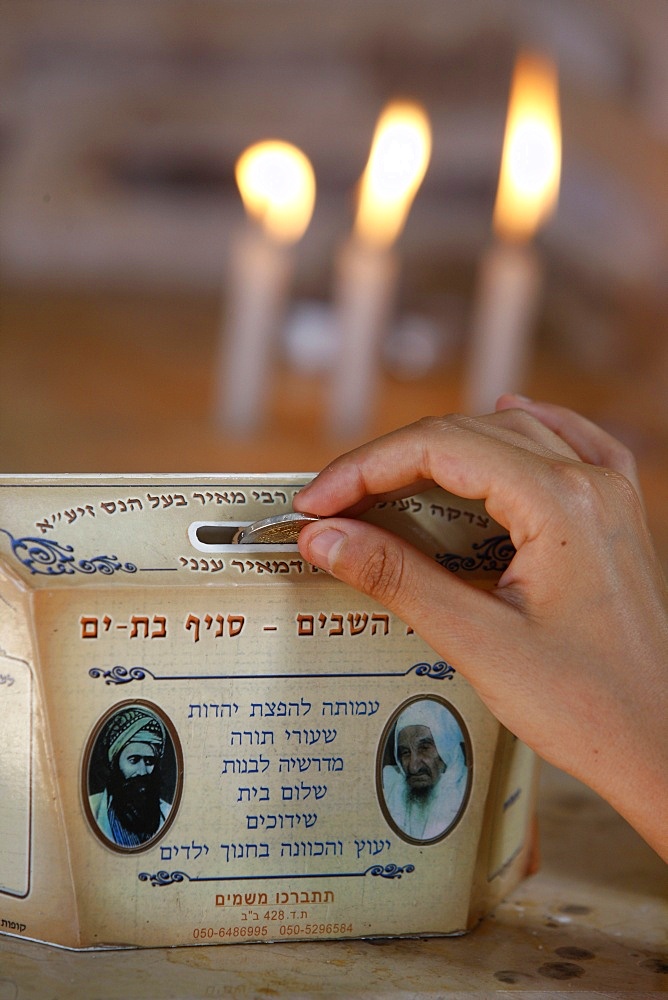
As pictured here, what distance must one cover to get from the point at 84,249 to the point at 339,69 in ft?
2.95

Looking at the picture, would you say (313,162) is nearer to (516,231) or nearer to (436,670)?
(516,231)

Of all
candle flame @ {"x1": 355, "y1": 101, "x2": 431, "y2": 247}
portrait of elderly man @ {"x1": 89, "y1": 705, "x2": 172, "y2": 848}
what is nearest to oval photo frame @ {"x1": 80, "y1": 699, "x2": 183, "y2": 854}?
portrait of elderly man @ {"x1": 89, "y1": 705, "x2": 172, "y2": 848}

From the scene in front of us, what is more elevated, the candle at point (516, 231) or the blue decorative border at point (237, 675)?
the candle at point (516, 231)

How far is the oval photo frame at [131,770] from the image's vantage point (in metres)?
0.43

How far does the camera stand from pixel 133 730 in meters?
0.43

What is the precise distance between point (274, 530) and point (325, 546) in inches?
1.0

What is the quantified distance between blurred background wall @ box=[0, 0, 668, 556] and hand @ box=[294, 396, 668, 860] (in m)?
1.44

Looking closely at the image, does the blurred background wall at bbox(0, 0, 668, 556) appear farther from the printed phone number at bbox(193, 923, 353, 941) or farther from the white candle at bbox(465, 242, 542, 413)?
the printed phone number at bbox(193, 923, 353, 941)

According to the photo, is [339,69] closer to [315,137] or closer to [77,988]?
[315,137]

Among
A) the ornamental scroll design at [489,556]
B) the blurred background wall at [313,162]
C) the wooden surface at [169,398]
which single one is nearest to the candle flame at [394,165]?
the wooden surface at [169,398]

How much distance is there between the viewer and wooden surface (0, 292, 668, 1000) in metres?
0.43

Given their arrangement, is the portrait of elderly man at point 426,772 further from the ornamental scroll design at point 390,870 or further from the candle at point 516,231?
the candle at point 516,231

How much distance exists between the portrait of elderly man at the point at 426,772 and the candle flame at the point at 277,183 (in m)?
1.12

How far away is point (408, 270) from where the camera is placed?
2.65 m
